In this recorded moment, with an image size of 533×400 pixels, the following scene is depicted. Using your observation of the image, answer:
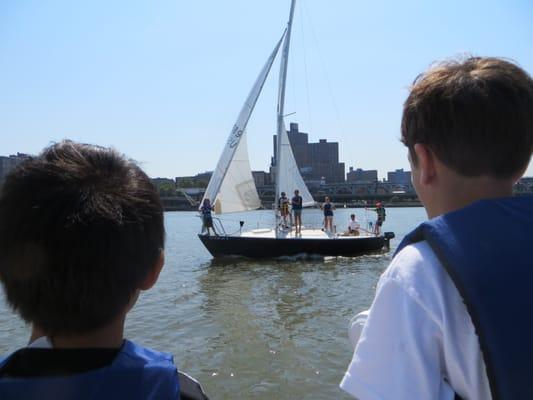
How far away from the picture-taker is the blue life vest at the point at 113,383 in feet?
3.89

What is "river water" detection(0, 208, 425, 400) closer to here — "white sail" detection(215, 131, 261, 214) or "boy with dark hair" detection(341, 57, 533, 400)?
"boy with dark hair" detection(341, 57, 533, 400)

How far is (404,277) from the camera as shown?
1.26 m

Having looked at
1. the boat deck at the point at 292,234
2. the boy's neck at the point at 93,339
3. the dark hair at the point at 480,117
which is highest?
the dark hair at the point at 480,117

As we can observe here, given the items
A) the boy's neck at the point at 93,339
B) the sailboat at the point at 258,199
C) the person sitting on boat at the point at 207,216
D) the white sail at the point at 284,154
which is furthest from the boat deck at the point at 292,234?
the boy's neck at the point at 93,339

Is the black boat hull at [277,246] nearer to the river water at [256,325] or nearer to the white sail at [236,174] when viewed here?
the river water at [256,325]

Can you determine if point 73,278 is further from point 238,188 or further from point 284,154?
point 284,154

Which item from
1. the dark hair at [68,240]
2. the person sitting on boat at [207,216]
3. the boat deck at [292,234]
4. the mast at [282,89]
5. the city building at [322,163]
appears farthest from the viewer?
the city building at [322,163]

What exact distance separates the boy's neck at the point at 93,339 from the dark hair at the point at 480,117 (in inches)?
43.6

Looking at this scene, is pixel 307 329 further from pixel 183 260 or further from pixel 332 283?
pixel 183 260

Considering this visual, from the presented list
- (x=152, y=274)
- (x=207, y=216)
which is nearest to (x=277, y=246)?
(x=207, y=216)

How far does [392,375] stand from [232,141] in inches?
827

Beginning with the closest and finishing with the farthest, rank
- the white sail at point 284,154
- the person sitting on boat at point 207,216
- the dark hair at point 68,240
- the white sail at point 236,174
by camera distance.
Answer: the dark hair at point 68,240, the person sitting on boat at point 207,216, the white sail at point 236,174, the white sail at point 284,154

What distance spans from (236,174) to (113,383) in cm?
2037

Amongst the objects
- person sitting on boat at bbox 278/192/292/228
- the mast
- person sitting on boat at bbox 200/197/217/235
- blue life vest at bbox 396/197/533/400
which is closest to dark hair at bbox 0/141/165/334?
blue life vest at bbox 396/197/533/400
